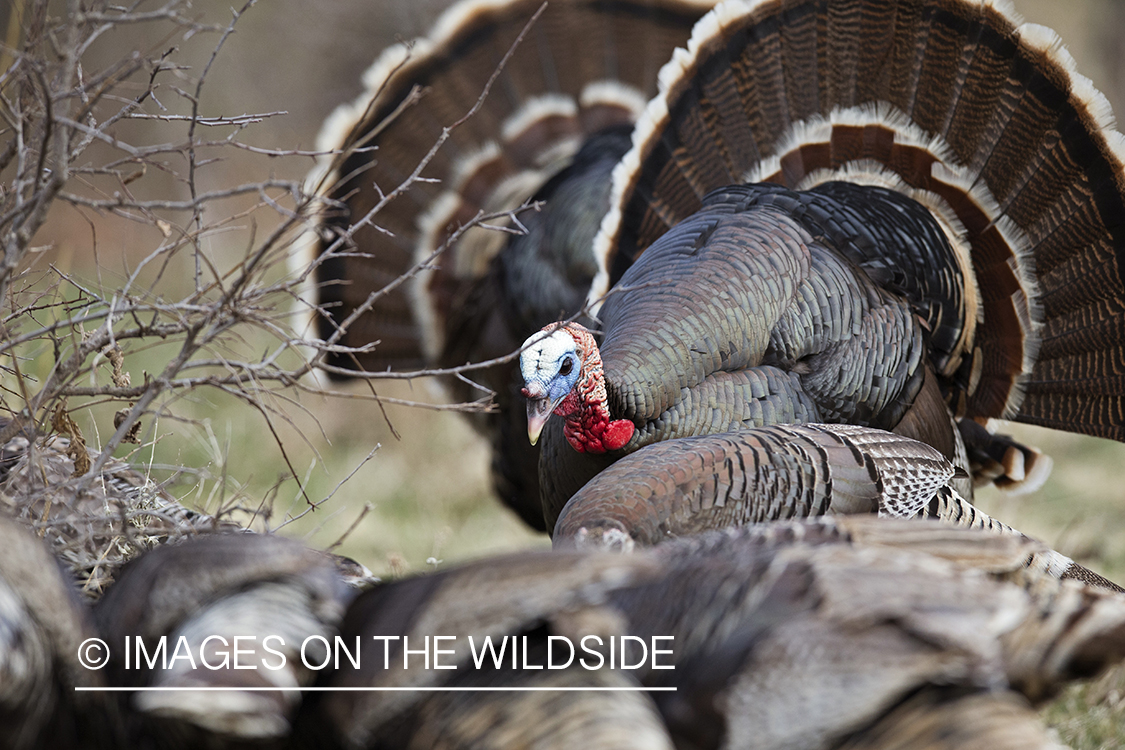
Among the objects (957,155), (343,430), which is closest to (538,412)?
(957,155)

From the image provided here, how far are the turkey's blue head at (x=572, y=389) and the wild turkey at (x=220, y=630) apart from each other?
128 cm

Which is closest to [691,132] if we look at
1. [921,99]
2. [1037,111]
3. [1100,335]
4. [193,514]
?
[921,99]

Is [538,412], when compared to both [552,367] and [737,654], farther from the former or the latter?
[737,654]

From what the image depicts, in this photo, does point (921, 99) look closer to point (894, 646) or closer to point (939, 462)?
point (939, 462)

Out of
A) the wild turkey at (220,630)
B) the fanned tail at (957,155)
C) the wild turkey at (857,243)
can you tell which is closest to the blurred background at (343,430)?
the wild turkey at (220,630)

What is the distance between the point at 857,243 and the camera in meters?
3.28

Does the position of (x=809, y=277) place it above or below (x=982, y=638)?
above

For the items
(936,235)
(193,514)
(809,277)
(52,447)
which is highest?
(936,235)

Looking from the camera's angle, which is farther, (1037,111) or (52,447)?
(1037,111)

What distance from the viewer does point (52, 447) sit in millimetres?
2406

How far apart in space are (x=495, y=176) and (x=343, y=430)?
2.19 meters

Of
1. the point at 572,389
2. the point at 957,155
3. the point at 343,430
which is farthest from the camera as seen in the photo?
the point at 343,430

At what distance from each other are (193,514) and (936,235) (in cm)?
246

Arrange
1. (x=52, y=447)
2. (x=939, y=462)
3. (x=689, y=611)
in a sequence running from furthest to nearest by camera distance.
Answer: (x=939, y=462)
(x=52, y=447)
(x=689, y=611)
